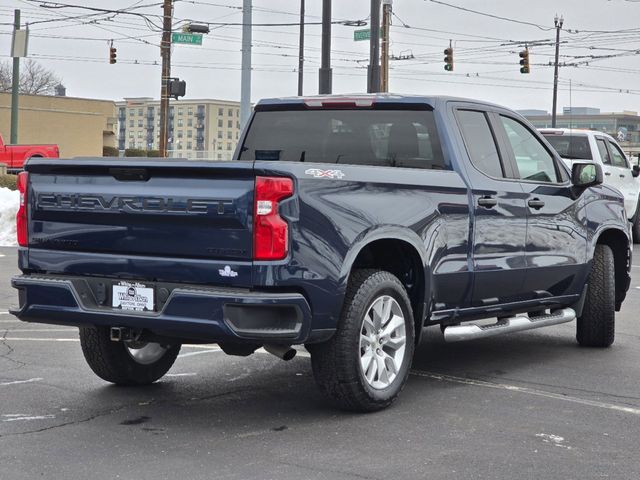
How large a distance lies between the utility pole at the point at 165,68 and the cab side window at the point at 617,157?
15.5 metres

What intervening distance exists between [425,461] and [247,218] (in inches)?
59.5

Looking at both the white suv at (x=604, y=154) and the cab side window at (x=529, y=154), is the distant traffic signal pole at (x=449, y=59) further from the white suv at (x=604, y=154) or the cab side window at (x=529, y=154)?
the cab side window at (x=529, y=154)

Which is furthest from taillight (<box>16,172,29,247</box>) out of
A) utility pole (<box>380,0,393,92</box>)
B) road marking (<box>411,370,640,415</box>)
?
utility pole (<box>380,0,393,92</box>)

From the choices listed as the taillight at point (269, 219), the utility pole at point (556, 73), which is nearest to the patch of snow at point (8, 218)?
the taillight at point (269, 219)

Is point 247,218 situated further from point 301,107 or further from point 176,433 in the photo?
point 301,107

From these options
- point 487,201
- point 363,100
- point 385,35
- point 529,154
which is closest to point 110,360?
point 363,100

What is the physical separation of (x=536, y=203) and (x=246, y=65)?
13791 millimetres

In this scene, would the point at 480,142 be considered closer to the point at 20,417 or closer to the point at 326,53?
the point at 20,417

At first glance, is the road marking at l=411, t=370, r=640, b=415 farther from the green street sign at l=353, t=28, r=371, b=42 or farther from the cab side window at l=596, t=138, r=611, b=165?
the green street sign at l=353, t=28, r=371, b=42

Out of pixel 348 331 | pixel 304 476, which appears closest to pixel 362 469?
pixel 304 476

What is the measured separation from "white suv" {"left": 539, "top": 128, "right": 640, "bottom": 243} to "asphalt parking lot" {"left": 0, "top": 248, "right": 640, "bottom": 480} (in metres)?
10.2

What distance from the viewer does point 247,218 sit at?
594cm

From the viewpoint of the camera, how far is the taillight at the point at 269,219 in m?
5.93

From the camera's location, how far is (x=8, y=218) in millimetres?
21406
